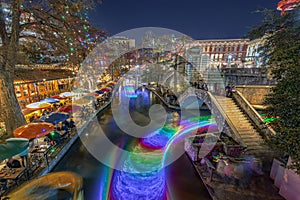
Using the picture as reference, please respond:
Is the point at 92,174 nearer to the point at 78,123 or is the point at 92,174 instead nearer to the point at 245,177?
the point at 78,123

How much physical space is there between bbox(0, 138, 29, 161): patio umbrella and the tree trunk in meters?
3.58

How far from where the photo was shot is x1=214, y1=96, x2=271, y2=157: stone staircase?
7.88m

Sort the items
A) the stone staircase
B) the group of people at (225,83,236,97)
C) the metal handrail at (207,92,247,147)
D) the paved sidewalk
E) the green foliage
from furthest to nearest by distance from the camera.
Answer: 1. the group of people at (225,83,236,97)
2. the metal handrail at (207,92,247,147)
3. the stone staircase
4. the paved sidewalk
5. the green foliage

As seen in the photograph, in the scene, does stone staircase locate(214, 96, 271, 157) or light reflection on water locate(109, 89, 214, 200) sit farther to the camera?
stone staircase locate(214, 96, 271, 157)

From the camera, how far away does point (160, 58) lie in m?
37.2

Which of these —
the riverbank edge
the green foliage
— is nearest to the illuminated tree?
the riverbank edge

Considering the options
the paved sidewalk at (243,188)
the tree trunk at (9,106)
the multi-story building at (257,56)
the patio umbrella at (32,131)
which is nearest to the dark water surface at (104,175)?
the paved sidewalk at (243,188)

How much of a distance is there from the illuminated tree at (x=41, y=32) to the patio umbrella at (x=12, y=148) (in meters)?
3.73

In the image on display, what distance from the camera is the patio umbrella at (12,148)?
4.93m

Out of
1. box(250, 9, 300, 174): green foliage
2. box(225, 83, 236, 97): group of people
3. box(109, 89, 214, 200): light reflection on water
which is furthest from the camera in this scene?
box(225, 83, 236, 97): group of people

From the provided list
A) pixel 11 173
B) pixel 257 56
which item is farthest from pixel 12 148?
pixel 257 56

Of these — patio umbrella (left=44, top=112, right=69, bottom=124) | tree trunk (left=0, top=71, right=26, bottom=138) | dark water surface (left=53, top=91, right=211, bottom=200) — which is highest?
tree trunk (left=0, top=71, right=26, bottom=138)

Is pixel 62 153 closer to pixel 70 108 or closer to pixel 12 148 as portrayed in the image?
pixel 12 148

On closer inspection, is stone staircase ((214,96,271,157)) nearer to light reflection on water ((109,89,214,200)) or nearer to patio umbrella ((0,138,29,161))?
light reflection on water ((109,89,214,200))
